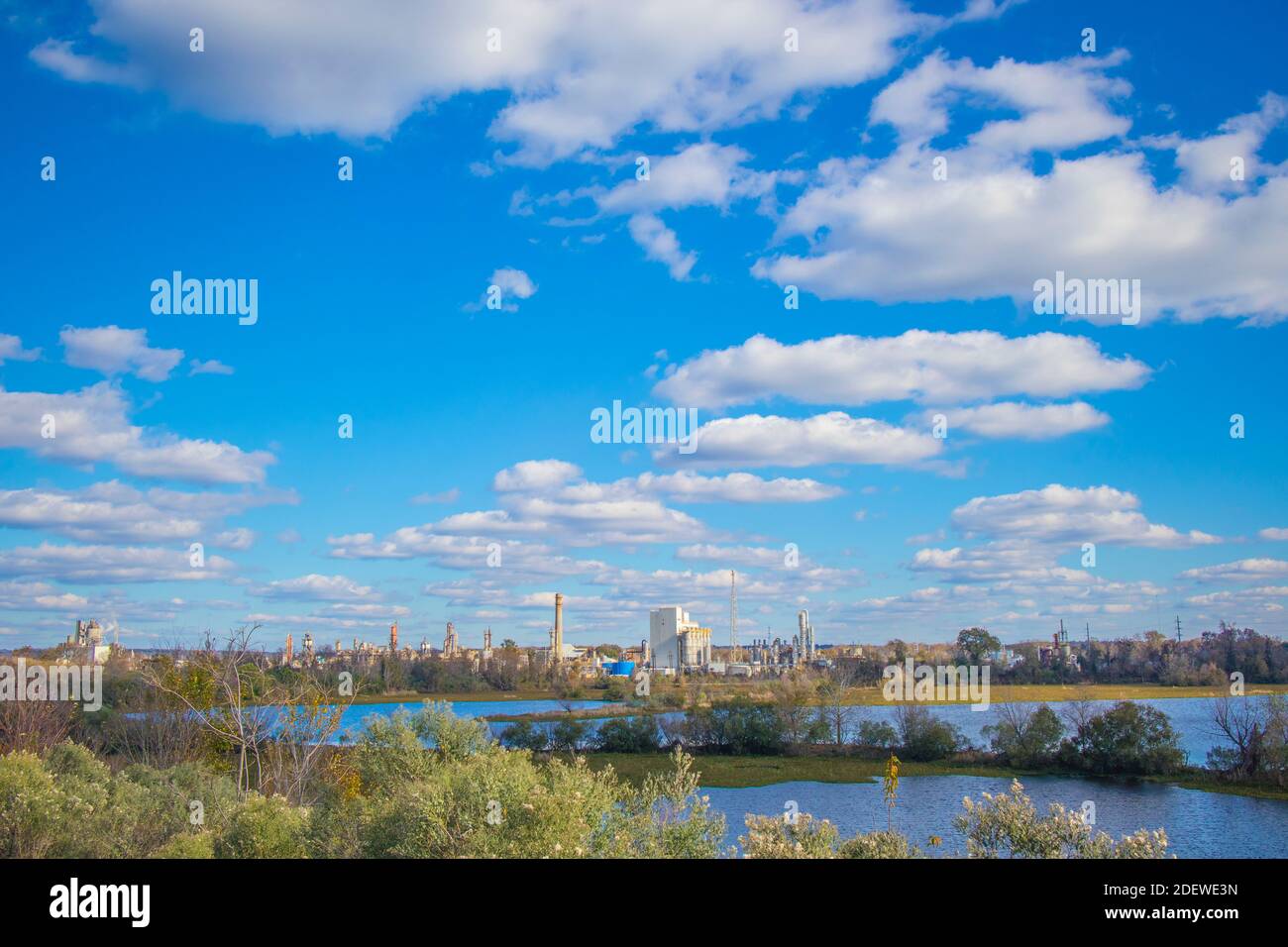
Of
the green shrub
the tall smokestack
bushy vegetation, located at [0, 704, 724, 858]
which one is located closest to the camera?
bushy vegetation, located at [0, 704, 724, 858]

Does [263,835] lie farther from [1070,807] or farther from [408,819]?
[1070,807]

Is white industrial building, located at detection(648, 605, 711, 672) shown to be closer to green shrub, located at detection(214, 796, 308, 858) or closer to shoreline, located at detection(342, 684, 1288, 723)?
shoreline, located at detection(342, 684, 1288, 723)

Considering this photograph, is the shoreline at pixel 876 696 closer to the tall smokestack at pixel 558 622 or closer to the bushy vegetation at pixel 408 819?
the tall smokestack at pixel 558 622

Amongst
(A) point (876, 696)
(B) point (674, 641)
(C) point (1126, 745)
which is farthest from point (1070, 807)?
(B) point (674, 641)

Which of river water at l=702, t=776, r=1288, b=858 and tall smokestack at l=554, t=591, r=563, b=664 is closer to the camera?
river water at l=702, t=776, r=1288, b=858

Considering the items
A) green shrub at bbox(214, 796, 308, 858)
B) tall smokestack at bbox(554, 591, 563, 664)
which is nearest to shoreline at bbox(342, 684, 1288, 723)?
tall smokestack at bbox(554, 591, 563, 664)

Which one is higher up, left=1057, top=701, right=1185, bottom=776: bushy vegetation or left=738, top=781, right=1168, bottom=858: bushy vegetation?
left=738, top=781, right=1168, bottom=858: bushy vegetation

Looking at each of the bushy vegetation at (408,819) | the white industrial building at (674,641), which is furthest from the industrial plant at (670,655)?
the bushy vegetation at (408,819)

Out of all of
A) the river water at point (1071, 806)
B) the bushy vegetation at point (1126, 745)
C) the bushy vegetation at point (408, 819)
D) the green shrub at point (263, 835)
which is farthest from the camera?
the bushy vegetation at point (1126, 745)

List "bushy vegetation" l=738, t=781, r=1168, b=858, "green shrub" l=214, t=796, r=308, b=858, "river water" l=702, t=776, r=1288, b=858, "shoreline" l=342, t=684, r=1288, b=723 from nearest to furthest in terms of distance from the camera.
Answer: "bushy vegetation" l=738, t=781, r=1168, b=858 < "green shrub" l=214, t=796, r=308, b=858 < "river water" l=702, t=776, r=1288, b=858 < "shoreline" l=342, t=684, r=1288, b=723
